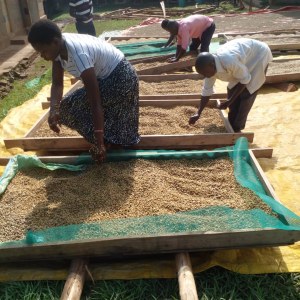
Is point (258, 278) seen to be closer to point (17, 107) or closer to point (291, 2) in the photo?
point (17, 107)

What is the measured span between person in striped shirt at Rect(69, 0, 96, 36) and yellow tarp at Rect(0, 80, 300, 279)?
7.64ft

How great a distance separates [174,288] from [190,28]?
4783mm

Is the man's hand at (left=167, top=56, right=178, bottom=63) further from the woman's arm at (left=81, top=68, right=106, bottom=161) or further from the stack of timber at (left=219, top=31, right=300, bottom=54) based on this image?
the woman's arm at (left=81, top=68, right=106, bottom=161)

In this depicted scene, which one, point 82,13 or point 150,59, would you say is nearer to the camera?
point 150,59

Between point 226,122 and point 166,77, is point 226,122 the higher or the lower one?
the higher one

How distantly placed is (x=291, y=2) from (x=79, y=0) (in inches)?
436

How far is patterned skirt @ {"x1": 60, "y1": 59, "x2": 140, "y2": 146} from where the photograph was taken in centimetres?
291

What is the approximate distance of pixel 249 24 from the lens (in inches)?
429

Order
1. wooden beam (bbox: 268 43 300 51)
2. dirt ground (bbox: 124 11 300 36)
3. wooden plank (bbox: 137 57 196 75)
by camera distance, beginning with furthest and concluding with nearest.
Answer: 1. dirt ground (bbox: 124 11 300 36)
2. wooden beam (bbox: 268 43 300 51)
3. wooden plank (bbox: 137 57 196 75)

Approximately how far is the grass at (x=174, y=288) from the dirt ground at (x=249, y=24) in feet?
28.1

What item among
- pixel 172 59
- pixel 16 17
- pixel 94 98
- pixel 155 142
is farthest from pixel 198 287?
pixel 16 17

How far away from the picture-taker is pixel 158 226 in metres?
2.22

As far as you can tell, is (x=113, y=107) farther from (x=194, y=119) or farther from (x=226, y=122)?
(x=226, y=122)

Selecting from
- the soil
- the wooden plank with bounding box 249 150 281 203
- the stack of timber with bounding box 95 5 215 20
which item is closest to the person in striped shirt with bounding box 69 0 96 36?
the soil
